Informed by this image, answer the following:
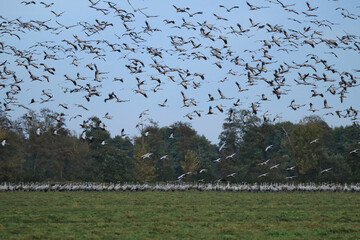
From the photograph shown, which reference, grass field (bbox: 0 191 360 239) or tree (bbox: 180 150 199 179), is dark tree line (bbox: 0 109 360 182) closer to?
tree (bbox: 180 150 199 179)

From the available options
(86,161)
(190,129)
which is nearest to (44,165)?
(86,161)

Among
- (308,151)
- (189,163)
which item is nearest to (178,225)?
(308,151)

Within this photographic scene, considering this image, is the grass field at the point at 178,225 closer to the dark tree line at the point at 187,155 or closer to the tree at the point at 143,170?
the dark tree line at the point at 187,155

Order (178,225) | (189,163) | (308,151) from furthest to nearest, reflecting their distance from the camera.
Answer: (189,163) → (308,151) → (178,225)

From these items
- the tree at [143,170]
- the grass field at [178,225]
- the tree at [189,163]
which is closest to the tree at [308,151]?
the tree at [189,163]

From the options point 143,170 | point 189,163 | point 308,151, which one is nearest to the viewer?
point 308,151

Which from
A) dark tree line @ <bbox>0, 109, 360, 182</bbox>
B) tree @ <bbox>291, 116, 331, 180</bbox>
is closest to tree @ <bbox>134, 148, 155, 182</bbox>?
dark tree line @ <bbox>0, 109, 360, 182</bbox>

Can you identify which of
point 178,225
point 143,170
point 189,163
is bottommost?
point 178,225

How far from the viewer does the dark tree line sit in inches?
3693

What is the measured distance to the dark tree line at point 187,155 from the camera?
93812 mm

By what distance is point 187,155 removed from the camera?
107750mm

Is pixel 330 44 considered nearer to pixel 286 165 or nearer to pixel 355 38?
pixel 355 38

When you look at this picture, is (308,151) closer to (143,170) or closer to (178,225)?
(143,170)

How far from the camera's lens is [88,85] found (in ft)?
148
